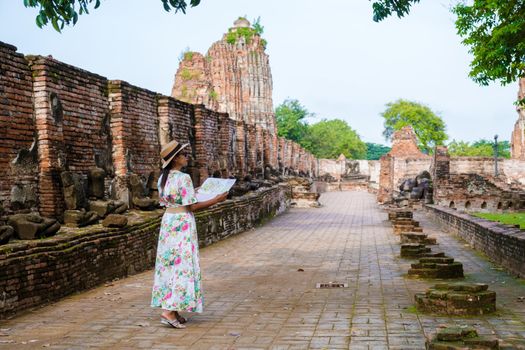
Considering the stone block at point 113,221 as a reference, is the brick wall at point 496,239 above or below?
below

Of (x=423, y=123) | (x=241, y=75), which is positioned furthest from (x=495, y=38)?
(x=423, y=123)

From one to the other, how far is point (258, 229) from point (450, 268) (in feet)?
30.6

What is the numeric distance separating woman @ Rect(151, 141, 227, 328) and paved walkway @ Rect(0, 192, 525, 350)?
23 cm

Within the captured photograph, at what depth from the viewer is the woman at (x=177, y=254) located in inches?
238

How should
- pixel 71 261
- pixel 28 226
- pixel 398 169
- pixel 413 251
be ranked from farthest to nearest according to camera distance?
pixel 398 169, pixel 413 251, pixel 71 261, pixel 28 226

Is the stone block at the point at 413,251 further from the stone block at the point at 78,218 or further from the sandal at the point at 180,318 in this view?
the sandal at the point at 180,318

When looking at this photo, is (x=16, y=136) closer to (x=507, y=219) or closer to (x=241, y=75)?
(x=507, y=219)

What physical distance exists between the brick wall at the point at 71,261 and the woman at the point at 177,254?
153 centimetres

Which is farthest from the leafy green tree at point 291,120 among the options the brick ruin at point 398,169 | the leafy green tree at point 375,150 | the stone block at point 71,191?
the stone block at point 71,191

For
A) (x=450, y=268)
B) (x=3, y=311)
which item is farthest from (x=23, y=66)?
(x=450, y=268)

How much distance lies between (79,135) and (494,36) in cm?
659

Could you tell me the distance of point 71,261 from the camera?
7645 mm

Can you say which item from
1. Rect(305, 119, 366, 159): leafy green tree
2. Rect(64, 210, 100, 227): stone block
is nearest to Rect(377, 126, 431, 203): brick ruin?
Rect(64, 210, 100, 227): stone block

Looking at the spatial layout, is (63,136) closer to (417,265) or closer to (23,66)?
(23,66)
